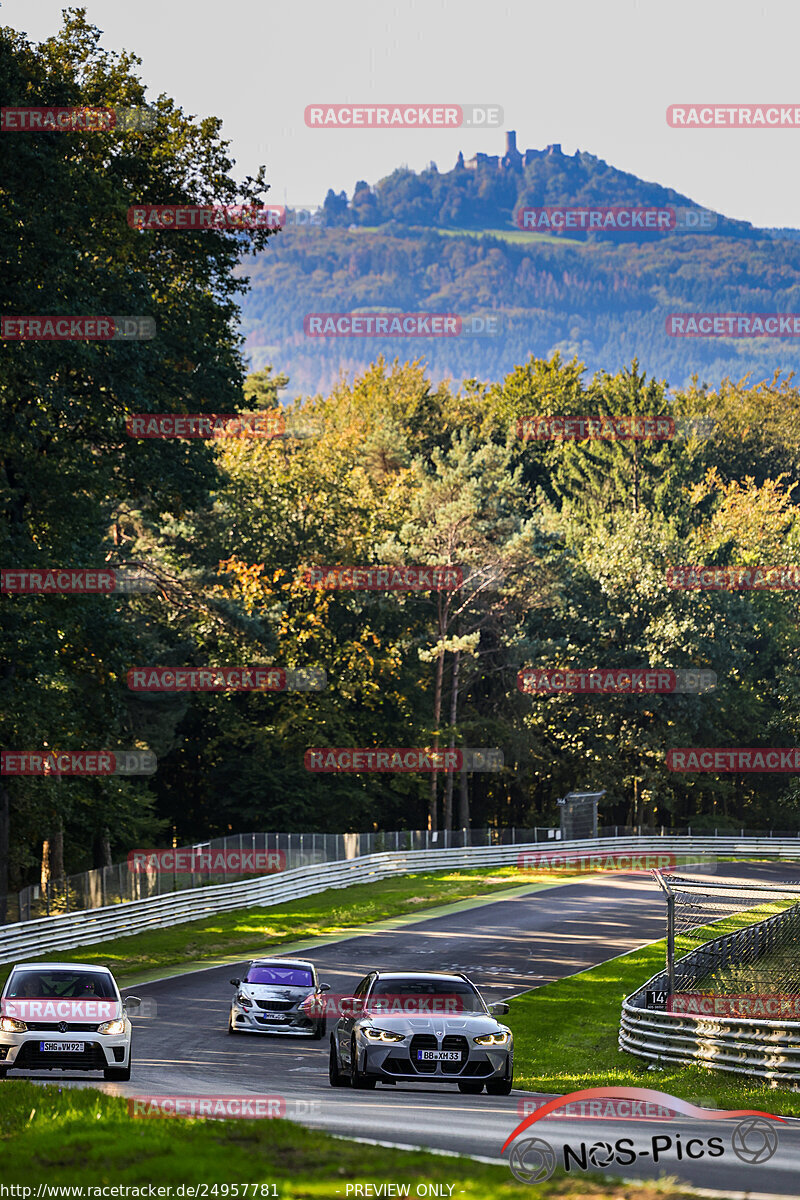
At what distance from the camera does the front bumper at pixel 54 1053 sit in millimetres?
15602

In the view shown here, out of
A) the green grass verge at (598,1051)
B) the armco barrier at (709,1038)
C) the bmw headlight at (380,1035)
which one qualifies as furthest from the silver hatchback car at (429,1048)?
the armco barrier at (709,1038)

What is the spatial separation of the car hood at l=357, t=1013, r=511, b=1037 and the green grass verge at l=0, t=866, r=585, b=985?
15.7 meters

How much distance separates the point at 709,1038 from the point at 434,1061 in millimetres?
6717

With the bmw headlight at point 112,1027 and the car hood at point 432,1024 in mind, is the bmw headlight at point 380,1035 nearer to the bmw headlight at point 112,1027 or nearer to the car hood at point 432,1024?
the car hood at point 432,1024

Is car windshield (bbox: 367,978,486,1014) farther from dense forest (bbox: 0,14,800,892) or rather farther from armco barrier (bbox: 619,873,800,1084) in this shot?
dense forest (bbox: 0,14,800,892)

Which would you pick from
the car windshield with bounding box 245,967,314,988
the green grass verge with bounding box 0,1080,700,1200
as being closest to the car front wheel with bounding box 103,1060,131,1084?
the green grass verge with bounding box 0,1080,700,1200

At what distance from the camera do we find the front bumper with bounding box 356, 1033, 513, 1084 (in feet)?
47.2

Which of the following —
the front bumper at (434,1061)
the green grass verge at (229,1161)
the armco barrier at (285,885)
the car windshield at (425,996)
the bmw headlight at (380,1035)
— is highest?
the green grass verge at (229,1161)

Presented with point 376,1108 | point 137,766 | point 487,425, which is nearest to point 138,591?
point 137,766

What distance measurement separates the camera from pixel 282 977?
2338 cm

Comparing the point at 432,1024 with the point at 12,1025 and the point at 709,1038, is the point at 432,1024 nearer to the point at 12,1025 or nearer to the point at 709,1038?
the point at 12,1025

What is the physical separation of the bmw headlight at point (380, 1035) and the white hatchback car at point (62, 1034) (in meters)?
3.05

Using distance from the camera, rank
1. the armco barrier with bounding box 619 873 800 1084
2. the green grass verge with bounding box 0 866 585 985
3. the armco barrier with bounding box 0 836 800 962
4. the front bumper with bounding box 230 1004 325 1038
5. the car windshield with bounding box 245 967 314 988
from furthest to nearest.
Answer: the green grass verge with bounding box 0 866 585 985
the armco barrier with bounding box 0 836 800 962
the car windshield with bounding box 245 967 314 988
the front bumper with bounding box 230 1004 325 1038
the armco barrier with bounding box 619 873 800 1084

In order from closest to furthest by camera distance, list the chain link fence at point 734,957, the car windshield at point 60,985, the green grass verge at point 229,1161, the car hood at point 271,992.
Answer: the green grass verge at point 229,1161 → the car windshield at point 60,985 → the chain link fence at point 734,957 → the car hood at point 271,992
